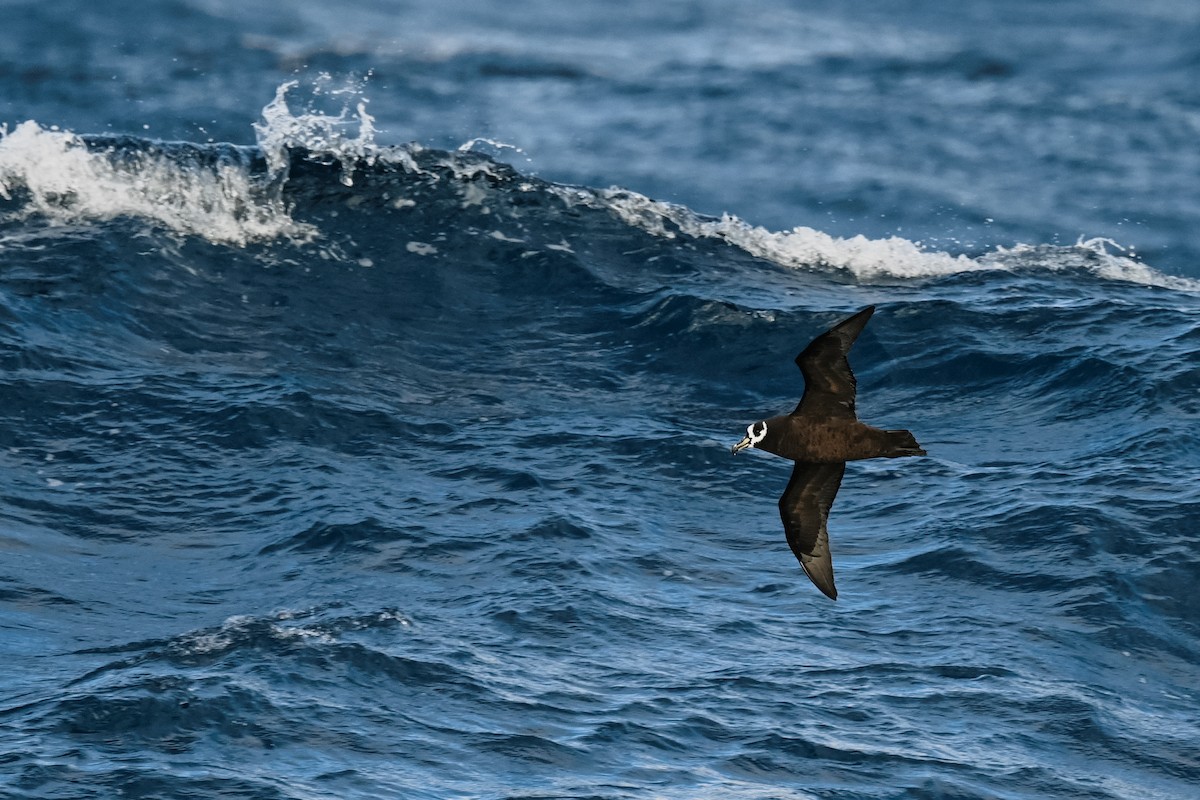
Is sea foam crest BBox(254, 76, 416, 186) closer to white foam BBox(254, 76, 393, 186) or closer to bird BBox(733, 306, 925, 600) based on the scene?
white foam BBox(254, 76, 393, 186)

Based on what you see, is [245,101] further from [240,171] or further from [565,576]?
[565,576]

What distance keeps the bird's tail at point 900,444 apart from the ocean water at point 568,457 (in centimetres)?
321

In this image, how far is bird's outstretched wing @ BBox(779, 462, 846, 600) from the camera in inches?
571

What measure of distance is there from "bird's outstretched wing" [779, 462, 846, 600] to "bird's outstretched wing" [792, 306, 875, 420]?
2.79 ft

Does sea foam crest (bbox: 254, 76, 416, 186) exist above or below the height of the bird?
above

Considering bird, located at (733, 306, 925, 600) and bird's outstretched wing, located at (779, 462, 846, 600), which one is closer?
bird, located at (733, 306, 925, 600)

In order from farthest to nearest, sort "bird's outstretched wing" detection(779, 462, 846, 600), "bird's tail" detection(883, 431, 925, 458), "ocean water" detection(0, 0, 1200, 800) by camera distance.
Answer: "ocean water" detection(0, 0, 1200, 800) → "bird's outstretched wing" detection(779, 462, 846, 600) → "bird's tail" detection(883, 431, 925, 458)

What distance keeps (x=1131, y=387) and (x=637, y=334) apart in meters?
5.66

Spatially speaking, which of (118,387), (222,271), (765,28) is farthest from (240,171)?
(765,28)

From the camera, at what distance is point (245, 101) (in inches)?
1245

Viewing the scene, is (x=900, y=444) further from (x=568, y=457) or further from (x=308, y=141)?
(x=308, y=141)

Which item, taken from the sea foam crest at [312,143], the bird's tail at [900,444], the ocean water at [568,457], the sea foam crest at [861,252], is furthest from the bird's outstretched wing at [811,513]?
the sea foam crest at [312,143]

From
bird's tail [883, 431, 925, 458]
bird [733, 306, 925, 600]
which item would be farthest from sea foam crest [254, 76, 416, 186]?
bird's tail [883, 431, 925, 458]

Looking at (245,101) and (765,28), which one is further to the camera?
(765,28)
